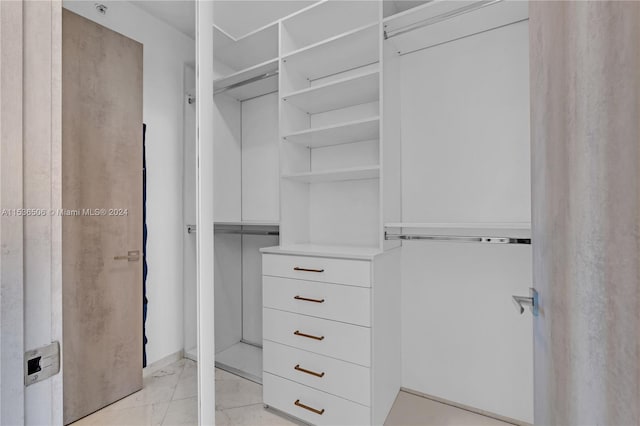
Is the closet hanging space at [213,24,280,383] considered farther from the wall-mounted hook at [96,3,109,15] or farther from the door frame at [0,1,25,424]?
the door frame at [0,1,25,424]

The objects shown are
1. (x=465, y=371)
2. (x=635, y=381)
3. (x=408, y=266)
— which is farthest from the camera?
(x=408, y=266)

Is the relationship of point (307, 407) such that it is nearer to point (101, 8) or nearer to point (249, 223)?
point (249, 223)

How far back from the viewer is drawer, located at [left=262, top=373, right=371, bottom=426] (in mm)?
1552

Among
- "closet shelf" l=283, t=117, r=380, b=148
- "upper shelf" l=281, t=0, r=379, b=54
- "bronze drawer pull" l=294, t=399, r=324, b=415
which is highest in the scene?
"upper shelf" l=281, t=0, r=379, b=54

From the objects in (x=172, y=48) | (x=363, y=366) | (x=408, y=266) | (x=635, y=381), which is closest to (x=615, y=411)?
(x=635, y=381)

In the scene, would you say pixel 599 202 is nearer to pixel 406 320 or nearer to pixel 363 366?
pixel 363 366

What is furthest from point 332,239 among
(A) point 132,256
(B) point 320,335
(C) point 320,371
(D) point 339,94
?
(A) point 132,256

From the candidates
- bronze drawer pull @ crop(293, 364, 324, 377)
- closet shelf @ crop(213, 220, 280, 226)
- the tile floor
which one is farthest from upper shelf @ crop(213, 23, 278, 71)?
bronze drawer pull @ crop(293, 364, 324, 377)

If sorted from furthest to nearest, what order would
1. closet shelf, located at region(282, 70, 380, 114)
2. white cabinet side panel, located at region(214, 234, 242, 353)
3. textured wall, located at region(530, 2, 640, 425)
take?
1. white cabinet side panel, located at region(214, 234, 242, 353)
2. closet shelf, located at region(282, 70, 380, 114)
3. textured wall, located at region(530, 2, 640, 425)

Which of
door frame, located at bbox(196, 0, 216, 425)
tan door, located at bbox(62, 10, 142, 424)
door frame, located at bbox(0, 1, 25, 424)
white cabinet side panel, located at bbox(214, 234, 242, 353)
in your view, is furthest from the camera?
white cabinet side panel, located at bbox(214, 234, 242, 353)

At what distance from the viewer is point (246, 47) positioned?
219 centimetres

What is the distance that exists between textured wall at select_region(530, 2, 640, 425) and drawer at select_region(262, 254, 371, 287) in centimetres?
103

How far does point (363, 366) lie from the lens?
1529 millimetres

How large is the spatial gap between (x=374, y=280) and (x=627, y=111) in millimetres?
1362
